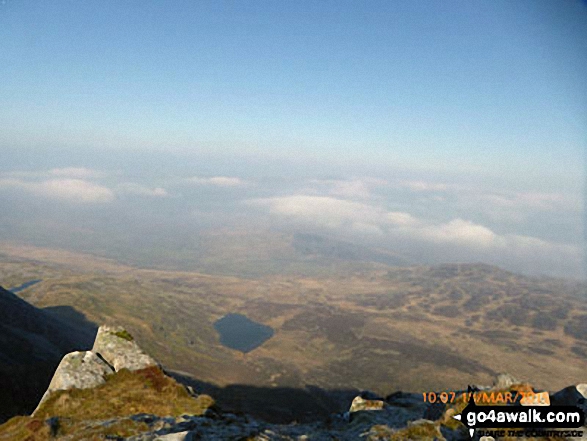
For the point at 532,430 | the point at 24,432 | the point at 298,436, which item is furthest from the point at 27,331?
the point at 532,430

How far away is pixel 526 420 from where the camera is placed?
23484 millimetres

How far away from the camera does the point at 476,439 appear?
73.2ft

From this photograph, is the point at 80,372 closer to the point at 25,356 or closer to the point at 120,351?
the point at 120,351

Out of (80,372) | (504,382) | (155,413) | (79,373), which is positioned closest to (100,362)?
(80,372)

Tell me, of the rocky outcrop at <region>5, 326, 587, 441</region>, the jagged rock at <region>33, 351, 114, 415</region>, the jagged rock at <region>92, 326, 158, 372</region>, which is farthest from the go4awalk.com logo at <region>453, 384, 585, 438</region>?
the jagged rock at <region>33, 351, 114, 415</region>

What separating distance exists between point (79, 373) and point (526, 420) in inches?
1481

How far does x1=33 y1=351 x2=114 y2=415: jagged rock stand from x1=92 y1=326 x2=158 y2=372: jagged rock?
123 cm

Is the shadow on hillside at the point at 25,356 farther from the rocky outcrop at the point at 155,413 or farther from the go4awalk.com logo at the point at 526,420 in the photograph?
the go4awalk.com logo at the point at 526,420

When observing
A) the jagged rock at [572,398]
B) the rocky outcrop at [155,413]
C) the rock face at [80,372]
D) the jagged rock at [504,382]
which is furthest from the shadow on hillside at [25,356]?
the jagged rock at [572,398]

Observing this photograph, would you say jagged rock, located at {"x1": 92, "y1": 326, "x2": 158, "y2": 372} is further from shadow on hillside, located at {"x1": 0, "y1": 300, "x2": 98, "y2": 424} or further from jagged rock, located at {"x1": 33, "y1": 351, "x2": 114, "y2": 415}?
shadow on hillside, located at {"x1": 0, "y1": 300, "x2": 98, "y2": 424}

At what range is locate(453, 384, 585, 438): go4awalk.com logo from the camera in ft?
72.2

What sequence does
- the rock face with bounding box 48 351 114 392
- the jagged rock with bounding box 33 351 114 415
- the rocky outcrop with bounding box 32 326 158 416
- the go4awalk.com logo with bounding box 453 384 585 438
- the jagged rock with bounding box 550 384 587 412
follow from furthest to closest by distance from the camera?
the rocky outcrop with bounding box 32 326 158 416
the rock face with bounding box 48 351 114 392
the jagged rock with bounding box 33 351 114 415
the jagged rock with bounding box 550 384 587 412
the go4awalk.com logo with bounding box 453 384 585 438

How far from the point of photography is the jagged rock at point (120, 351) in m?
36.2

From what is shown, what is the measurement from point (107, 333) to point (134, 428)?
797 inches
